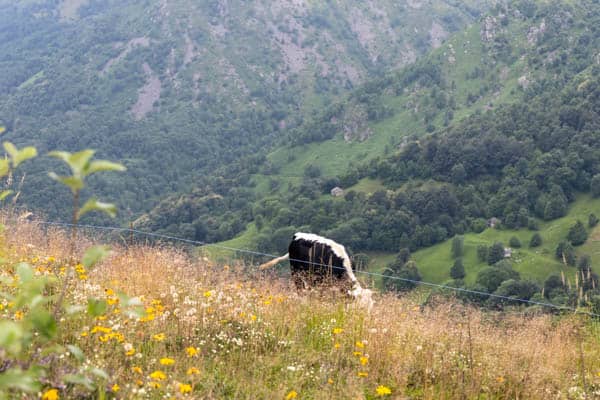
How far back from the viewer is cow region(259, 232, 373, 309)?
400 inches

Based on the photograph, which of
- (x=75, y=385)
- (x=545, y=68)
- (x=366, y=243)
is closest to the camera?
(x=75, y=385)

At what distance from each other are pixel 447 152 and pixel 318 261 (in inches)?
4363

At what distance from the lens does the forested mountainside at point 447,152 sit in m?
100

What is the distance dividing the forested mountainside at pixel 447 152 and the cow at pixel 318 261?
8765 cm

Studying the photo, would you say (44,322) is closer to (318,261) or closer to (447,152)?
(318,261)

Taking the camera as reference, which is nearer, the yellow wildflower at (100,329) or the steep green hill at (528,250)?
the yellow wildflower at (100,329)

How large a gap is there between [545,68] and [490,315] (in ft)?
487

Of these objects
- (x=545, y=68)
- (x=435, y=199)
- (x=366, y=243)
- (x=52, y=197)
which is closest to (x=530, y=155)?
(x=435, y=199)

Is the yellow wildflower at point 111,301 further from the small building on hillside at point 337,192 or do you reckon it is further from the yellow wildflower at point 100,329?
the small building on hillside at point 337,192

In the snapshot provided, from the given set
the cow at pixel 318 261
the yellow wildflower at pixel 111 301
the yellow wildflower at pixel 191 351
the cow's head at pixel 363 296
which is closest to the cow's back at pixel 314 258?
the cow at pixel 318 261

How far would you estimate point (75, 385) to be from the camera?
4.43 metres

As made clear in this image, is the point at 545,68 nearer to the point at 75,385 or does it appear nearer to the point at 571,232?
the point at 571,232

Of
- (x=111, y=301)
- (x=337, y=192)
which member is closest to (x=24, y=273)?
(x=111, y=301)

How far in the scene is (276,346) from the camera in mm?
6145
